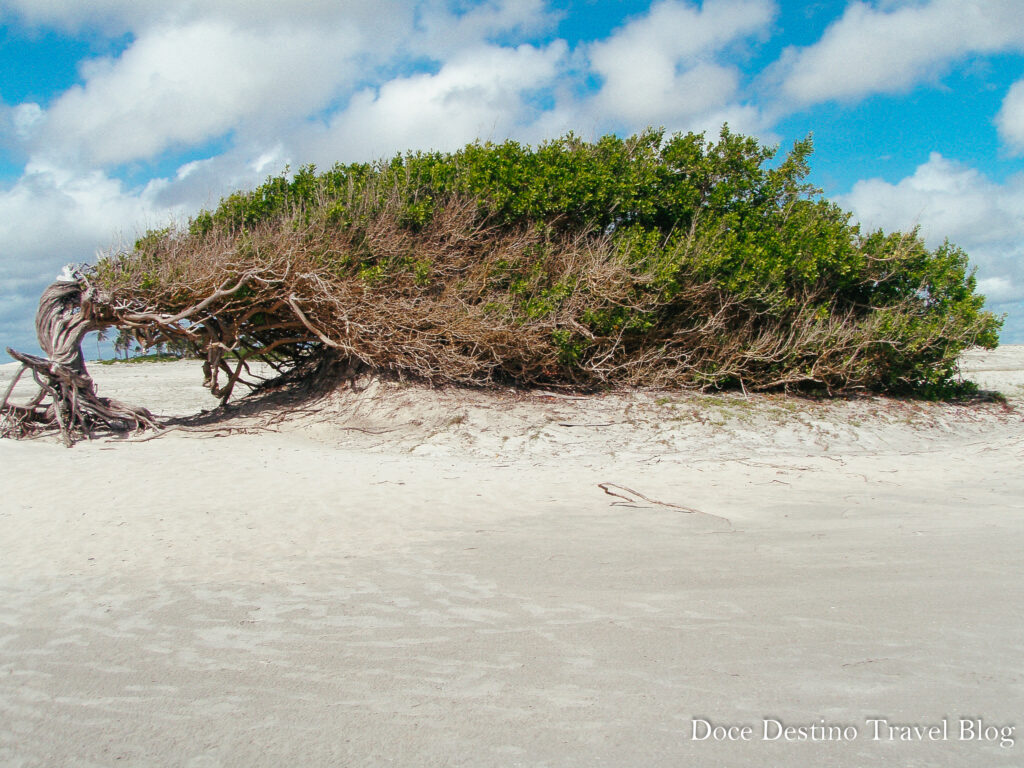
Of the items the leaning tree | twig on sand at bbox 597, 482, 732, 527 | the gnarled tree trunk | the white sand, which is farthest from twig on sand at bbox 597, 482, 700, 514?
the gnarled tree trunk

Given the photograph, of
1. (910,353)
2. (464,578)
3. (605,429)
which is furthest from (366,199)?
(910,353)

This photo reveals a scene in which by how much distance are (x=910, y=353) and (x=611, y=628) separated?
10781 mm

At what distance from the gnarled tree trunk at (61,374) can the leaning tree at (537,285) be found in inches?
1.1

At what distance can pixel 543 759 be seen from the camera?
8.40 feet

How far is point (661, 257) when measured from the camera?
36.4 feet

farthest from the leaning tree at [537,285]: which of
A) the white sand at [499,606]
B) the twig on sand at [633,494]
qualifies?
the twig on sand at [633,494]

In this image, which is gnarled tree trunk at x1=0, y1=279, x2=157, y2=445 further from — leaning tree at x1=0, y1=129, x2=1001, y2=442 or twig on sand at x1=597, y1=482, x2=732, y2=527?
twig on sand at x1=597, y1=482, x2=732, y2=527

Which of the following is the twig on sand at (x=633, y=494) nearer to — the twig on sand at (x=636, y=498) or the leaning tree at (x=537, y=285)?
the twig on sand at (x=636, y=498)

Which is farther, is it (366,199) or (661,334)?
(661,334)

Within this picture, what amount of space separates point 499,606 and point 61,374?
8405 mm

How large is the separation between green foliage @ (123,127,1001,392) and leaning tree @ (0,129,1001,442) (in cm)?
4

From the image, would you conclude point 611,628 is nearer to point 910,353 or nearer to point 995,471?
point 995,471

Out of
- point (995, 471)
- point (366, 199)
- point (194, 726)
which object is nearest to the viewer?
point (194, 726)

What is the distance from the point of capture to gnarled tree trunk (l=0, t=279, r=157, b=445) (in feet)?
31.9
